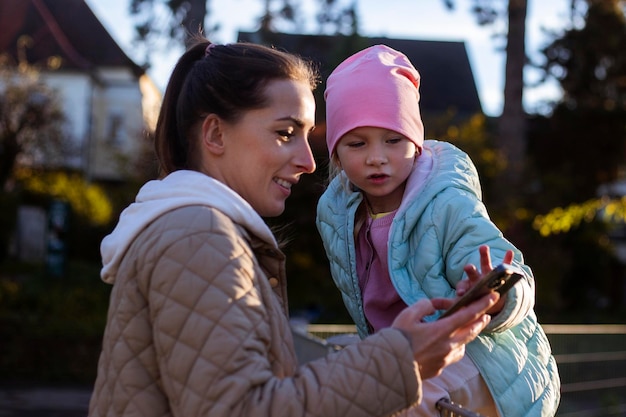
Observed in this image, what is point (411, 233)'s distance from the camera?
2838mm

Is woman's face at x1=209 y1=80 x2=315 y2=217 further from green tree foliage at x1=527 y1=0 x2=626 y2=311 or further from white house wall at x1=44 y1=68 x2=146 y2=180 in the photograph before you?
white house wall at x1=44 y1=68 x2=146 y2=180

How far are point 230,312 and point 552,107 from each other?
27.0 meters

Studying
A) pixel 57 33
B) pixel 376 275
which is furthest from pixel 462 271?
pixel 57 33

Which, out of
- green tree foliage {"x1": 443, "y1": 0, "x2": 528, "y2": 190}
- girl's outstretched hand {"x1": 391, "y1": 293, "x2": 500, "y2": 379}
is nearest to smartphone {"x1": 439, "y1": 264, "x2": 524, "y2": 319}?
girl's outstretched hand {"x1": 391, "y1": 293, "x2": 500, "y2": 379}

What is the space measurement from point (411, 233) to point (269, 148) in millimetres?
719

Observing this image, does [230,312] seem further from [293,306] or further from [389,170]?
[293,306]

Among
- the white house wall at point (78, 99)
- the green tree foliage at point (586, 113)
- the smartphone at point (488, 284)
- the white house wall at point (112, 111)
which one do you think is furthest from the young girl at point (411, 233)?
the white house wall at point (112, 111)

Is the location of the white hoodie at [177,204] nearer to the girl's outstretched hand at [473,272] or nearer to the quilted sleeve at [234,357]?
the quilted sleeve at [234,357]

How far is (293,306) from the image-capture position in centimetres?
1684

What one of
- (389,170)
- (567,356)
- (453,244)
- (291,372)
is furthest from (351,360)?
(567,356)

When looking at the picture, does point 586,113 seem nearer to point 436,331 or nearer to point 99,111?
point 99,111

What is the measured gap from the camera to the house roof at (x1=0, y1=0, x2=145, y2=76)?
38.4m

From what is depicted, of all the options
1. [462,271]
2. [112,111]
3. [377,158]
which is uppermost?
[377,158]

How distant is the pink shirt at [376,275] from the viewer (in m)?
2.93
